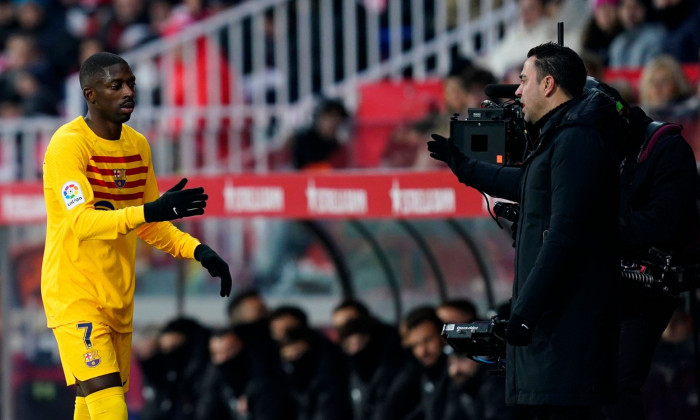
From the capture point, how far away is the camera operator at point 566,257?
4887 millimetres

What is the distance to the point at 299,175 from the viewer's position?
9.02 meters

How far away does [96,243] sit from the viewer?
5.84 meters

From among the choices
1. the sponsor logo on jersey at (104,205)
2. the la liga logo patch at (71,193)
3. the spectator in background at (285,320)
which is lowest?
the spectator in background at (285,320)

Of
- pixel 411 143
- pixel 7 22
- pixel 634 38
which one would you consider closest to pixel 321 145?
pixel 411 143

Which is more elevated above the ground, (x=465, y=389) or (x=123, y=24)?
(x=123, y=24)

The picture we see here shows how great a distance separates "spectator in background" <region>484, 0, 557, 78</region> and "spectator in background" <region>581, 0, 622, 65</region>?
26 cm

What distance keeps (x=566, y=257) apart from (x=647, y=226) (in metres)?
0.84

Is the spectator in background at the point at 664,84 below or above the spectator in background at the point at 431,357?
above

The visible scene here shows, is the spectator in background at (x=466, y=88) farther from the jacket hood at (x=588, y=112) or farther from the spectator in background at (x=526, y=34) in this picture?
the jacket hood at (x=588, y=112)

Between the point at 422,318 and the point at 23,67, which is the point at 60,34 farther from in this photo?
the point at 422,318

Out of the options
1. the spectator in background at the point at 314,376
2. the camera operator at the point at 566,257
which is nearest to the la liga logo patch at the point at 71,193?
the camera operator at the point at 566,257

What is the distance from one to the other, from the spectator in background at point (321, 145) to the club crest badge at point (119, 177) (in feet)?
10.3

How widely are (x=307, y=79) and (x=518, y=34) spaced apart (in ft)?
5.93

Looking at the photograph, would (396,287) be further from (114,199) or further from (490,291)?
(114,199)
